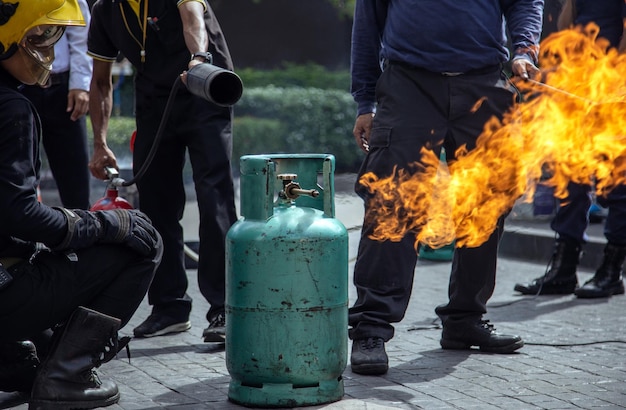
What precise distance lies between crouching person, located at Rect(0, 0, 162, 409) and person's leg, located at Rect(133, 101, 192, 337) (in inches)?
54.9

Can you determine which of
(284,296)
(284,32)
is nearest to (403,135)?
(284,296)

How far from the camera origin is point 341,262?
13.5ft

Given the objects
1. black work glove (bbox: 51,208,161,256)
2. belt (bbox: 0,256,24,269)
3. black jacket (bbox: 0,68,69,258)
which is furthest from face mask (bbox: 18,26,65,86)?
belt (bbox: 0,256,24,269)

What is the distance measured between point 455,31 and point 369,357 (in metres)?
1.59

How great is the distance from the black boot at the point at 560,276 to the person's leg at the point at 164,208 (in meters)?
2.55

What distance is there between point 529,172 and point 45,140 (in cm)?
297

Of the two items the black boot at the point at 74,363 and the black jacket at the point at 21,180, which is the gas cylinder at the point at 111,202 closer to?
the black boot at the point at 74,363

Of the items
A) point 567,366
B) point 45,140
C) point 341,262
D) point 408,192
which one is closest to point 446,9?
point 408,192

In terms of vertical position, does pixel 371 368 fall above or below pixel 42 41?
below

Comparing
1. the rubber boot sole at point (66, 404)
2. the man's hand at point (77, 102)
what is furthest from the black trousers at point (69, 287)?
the man's hand at point (77, 102)

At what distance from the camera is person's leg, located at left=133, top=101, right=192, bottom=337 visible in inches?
217

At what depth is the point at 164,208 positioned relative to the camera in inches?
221

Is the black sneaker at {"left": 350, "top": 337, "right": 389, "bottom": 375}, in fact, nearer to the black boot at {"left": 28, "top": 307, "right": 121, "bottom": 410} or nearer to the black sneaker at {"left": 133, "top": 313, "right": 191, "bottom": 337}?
the black boot at {"left": 28, "top": 307, "right": 121, "bottom": 410}

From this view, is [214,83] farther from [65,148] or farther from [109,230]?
[65,148]
